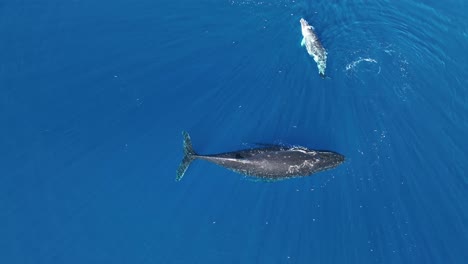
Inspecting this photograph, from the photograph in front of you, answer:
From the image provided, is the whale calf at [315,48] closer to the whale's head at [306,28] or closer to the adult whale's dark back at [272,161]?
the whale's head at [306,28]

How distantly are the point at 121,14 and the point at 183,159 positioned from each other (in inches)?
317

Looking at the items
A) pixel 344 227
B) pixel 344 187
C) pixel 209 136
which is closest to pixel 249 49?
pixel 209 136

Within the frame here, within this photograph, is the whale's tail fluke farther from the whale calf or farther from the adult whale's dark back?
the whale calf

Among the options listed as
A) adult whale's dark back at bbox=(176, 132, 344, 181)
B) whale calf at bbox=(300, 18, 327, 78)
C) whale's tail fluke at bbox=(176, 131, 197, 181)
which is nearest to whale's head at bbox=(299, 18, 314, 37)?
whale calf at bbox=(300, 18, 327, 78)

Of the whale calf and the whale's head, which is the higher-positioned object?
the whale's head

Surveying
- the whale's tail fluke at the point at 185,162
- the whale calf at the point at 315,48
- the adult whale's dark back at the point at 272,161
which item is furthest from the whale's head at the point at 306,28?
the whale's tail fluke at the point at 185,162

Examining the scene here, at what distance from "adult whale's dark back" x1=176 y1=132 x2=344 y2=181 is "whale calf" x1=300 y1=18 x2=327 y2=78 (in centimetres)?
390

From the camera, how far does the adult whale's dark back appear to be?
14758mm

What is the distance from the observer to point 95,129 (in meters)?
16.0

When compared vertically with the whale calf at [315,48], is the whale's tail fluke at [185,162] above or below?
below

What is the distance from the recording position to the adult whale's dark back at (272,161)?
48.4ft

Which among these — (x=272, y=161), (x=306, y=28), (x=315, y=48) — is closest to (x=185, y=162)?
(x=272, y=161)

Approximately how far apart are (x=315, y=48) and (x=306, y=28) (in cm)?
113

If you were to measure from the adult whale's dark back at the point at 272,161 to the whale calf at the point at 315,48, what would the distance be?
3.90 metres
